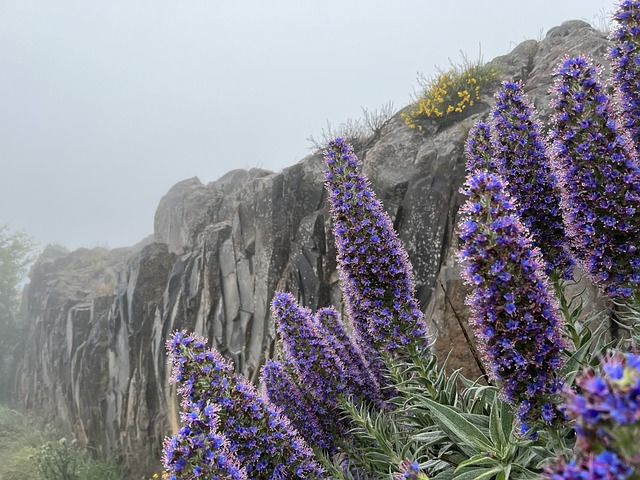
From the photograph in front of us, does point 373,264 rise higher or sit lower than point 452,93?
lower

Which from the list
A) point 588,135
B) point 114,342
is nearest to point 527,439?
point 588,135

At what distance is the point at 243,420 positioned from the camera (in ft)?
9.85

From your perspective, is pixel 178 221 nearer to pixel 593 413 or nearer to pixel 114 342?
pixel 114 342

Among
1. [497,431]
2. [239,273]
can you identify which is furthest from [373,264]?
[239,273]

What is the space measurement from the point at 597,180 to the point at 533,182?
0.45 meters

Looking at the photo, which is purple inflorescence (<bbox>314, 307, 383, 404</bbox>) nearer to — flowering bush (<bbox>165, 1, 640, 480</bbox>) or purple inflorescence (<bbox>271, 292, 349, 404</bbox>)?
flowering bush (<bbox>165, 1, 640, 480</bbox>)

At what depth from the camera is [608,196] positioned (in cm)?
260

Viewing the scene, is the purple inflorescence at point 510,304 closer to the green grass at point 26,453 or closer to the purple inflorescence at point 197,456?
the purple inflorescence at point 197,456

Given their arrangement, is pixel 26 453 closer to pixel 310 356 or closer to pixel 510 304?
pixel 310 356

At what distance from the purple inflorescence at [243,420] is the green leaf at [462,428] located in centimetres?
92

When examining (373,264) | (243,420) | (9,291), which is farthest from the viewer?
(9,291)

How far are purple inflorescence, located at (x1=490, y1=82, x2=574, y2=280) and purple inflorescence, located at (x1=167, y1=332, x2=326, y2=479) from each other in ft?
6.70

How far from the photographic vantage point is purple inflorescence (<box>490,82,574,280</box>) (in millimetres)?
3039

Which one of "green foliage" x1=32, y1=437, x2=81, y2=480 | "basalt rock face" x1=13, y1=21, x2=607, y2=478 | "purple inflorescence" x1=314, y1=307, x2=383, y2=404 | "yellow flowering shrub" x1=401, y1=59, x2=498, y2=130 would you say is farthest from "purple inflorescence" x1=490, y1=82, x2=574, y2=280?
Result: "green foliage" x1=32, y1=437, x2=81, y2=480
